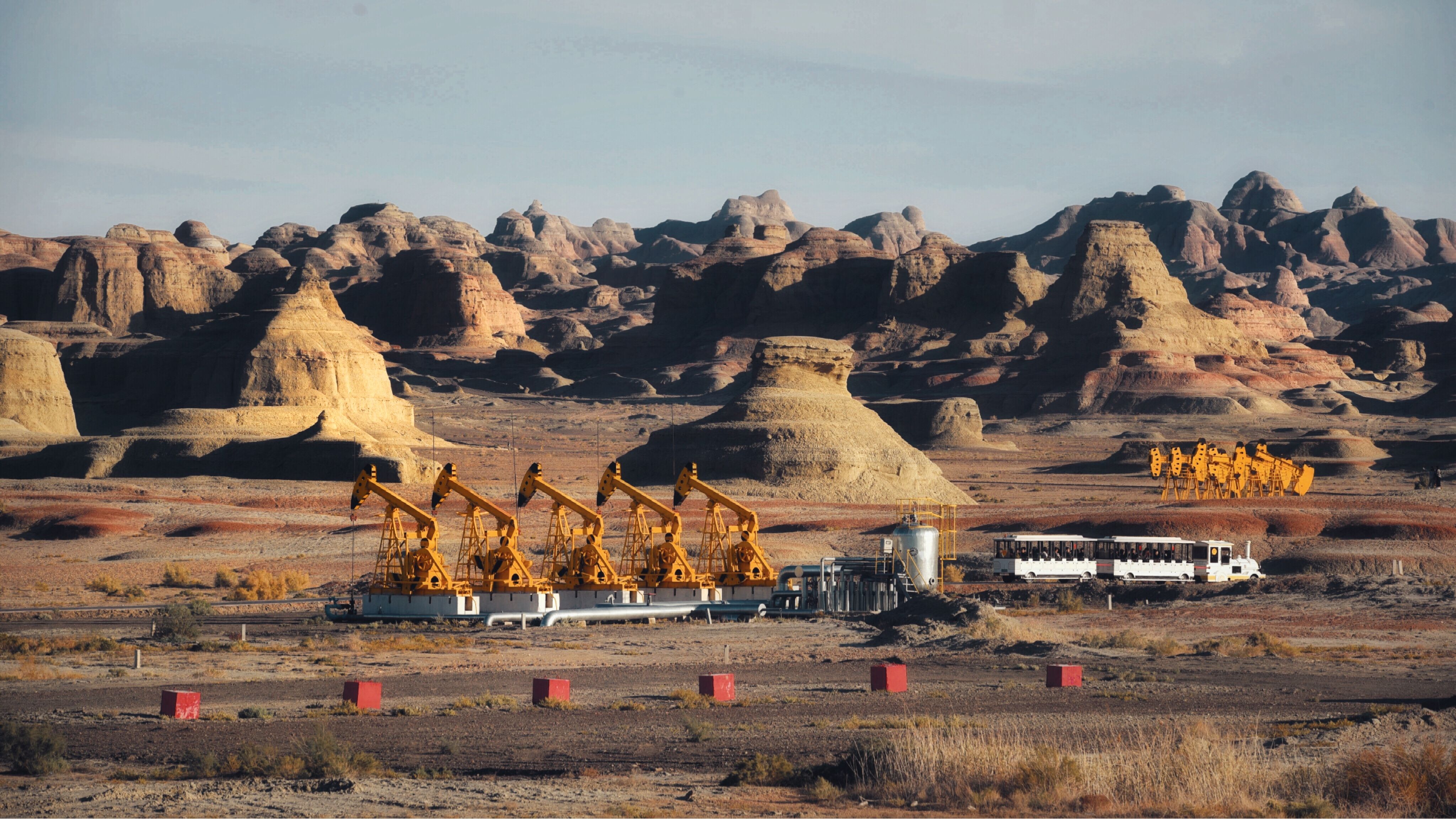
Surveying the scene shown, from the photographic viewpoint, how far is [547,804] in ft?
62.6

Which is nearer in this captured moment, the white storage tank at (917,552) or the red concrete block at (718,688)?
the red concrete block at (718,688)

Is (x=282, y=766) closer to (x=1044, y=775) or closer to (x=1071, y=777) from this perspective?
(x=1044, y=775)

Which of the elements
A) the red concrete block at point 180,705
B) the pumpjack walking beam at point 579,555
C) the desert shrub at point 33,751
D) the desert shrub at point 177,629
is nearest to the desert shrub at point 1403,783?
the desert shrub at point 33,751

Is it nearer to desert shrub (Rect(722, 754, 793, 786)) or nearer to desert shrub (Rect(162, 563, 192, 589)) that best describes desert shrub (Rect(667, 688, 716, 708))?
desert shrub (Rect(722, 754, 793, 786))

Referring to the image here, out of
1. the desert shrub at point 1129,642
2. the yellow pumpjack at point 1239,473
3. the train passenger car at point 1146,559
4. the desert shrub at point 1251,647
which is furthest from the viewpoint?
the yellow pumpjack at point 1239,473

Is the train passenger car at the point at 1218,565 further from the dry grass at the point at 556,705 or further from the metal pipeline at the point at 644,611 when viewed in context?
the dry grass at the point at 556,705

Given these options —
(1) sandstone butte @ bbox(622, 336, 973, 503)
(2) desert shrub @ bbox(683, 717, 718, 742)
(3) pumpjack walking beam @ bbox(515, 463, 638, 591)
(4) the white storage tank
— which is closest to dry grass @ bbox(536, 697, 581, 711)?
(2) desert shrub @ bbox(683, 717, 718, 742)

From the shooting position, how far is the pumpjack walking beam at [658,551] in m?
49.6

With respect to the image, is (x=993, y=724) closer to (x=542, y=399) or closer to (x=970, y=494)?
(x=970, y=494)

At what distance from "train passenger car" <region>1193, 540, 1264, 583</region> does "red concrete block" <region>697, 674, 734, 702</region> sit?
1231 inches

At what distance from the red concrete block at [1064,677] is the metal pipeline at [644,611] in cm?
1745

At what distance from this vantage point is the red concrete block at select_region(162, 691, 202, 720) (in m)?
26.9

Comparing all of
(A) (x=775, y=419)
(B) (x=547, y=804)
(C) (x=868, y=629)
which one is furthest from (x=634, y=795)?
(A) (x=775, y=419)

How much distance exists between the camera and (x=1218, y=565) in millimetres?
55719
